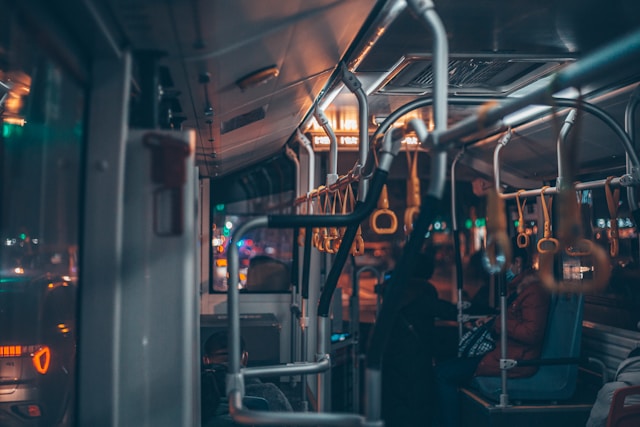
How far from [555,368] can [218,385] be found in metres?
2.82

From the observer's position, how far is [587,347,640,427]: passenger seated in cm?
354

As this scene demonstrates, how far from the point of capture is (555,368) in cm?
482

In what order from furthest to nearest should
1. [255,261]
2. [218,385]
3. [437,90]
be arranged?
[255,261] → [218,385] → [437,90]

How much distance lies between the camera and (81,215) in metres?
1.69

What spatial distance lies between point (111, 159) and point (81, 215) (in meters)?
0.19

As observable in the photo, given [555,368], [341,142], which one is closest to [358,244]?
[555,368]

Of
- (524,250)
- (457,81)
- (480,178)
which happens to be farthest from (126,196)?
(480,178)

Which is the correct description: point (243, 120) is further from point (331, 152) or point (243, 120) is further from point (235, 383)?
point (235, 383)

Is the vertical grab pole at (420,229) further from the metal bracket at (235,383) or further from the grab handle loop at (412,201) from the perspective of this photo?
the metal bracket at (235,383)

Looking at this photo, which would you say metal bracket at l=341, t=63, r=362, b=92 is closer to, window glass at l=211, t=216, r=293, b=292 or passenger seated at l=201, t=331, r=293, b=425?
passenger seated at l=201, t=331, r=293, b=425

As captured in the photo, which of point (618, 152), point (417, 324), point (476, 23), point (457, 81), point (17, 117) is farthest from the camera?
point (417, 324)

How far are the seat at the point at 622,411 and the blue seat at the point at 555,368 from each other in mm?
1289

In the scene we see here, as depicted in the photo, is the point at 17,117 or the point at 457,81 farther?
the point at 457,81

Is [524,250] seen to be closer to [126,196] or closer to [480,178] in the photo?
[480,178]
